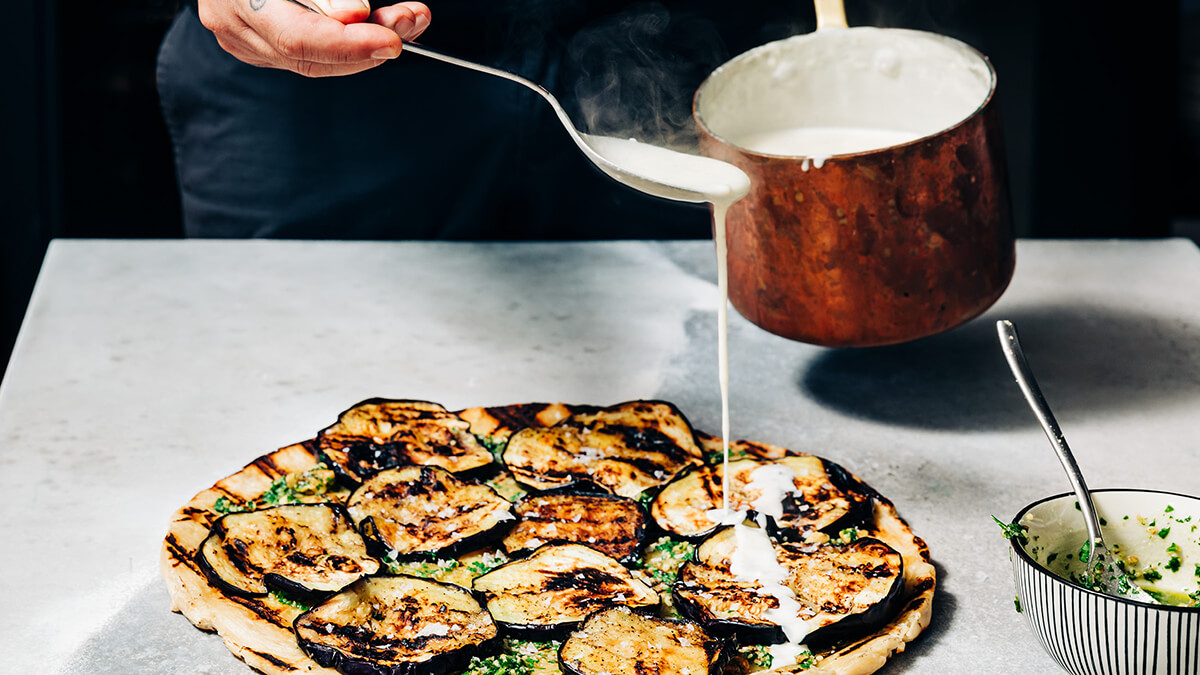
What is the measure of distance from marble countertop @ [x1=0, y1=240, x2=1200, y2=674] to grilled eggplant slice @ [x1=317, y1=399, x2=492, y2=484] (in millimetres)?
165

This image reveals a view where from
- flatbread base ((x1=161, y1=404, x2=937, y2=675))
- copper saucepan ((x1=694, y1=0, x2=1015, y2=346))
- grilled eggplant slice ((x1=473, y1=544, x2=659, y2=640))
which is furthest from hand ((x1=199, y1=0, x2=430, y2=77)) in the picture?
grilled eggplant slice ((x1=473, y1=544, x2=659, y2=640))

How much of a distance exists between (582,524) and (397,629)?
366mm

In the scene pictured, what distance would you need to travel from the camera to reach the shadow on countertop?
7.29ft

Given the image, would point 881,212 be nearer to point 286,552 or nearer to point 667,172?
point 667,172

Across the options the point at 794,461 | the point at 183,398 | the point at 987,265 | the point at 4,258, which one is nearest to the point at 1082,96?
the point at 987,265

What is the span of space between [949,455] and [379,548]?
3.24 ft

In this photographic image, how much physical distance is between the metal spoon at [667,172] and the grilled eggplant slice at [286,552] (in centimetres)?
66

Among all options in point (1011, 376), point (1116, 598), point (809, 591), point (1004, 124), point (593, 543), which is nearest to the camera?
point (1116, 598)

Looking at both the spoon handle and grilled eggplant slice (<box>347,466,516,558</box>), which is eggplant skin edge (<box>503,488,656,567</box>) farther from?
the spoon handle

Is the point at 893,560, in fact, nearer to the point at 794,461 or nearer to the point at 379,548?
the point at 794,461

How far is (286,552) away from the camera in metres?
1.70

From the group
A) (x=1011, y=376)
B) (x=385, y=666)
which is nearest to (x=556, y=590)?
(x=385, y=666)

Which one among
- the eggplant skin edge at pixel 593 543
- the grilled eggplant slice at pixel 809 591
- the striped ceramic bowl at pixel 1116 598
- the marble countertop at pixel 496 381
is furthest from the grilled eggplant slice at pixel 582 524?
the striped ceramic bowl at pixel 1116 598

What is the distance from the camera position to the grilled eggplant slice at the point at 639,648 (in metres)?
1.45
